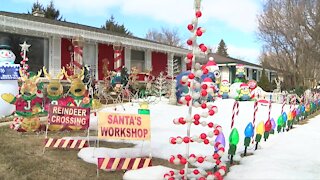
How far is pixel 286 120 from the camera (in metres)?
11.5

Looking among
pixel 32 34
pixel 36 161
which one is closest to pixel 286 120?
pixel 36 161

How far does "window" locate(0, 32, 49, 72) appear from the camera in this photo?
53.1 ft

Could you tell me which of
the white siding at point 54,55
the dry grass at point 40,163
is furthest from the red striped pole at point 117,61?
the dry grass at point 40,163

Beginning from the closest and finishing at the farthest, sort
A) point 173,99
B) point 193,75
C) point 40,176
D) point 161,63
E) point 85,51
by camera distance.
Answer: point 193,75, point 40,176, point 173,99, point 85,51, point 161,63

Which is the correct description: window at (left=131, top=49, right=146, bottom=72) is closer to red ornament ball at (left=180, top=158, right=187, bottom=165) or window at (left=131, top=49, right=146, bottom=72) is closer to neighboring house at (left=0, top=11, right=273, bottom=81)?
neighboring house at (left=0, top=11, right=273, bottom=81)

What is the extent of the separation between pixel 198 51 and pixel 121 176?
96.3 inches

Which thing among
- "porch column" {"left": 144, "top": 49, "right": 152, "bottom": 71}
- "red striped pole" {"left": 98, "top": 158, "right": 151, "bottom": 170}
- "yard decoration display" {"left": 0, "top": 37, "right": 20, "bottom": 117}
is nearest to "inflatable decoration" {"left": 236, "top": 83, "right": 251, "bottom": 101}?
"porch column" {"left": 144, "top": 49, "right": 152, "bottom": 71}

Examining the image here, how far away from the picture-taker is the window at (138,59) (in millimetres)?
22469

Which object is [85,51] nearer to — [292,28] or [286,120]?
[286,120]

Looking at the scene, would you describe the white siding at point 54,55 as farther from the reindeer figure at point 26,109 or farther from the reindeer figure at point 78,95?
the reindeer figure at point 26,109

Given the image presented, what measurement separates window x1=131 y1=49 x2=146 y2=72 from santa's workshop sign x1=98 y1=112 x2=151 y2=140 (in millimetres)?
15837

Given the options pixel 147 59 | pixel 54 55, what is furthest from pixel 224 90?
pixel 54 55

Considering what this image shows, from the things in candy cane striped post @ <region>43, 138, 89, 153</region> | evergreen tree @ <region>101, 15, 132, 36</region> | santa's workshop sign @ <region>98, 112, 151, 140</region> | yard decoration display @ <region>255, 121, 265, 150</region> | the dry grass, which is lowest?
the dry grass

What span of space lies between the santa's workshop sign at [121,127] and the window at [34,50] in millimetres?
11067
